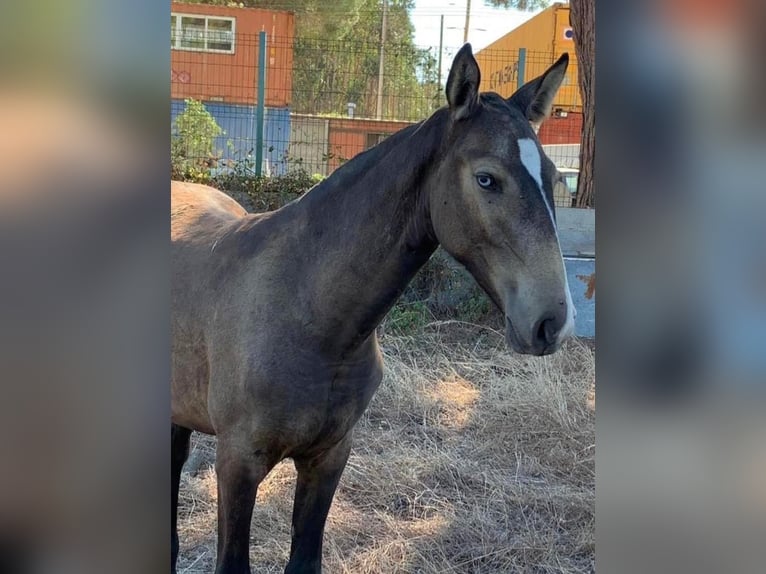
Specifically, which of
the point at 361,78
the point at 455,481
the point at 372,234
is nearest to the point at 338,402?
the point at 372,234

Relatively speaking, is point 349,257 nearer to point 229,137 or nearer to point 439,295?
point 439,295

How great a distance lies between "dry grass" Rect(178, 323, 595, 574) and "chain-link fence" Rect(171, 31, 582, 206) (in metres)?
2.38

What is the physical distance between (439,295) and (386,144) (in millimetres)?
4287

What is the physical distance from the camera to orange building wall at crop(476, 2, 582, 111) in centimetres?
775

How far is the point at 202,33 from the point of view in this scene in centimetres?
947

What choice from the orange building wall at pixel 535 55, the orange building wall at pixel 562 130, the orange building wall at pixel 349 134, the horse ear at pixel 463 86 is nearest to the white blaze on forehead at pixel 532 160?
the horse ear at pixel 463 86

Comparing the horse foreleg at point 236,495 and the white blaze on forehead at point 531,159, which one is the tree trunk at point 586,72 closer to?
the white blaze on forehead at point 531,159

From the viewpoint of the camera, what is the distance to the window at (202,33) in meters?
8.26

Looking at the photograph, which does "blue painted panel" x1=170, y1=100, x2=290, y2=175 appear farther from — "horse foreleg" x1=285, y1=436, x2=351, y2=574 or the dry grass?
"horse foreleg" x1=285, y1=436, x2=351, y2=574

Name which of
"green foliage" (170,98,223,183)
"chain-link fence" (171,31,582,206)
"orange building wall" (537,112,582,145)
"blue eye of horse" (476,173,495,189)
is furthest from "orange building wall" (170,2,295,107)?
"blue eye of horse" (476,173,495,189)

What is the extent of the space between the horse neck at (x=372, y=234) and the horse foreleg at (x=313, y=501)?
50 centimetres

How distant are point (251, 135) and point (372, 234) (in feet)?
18.1
